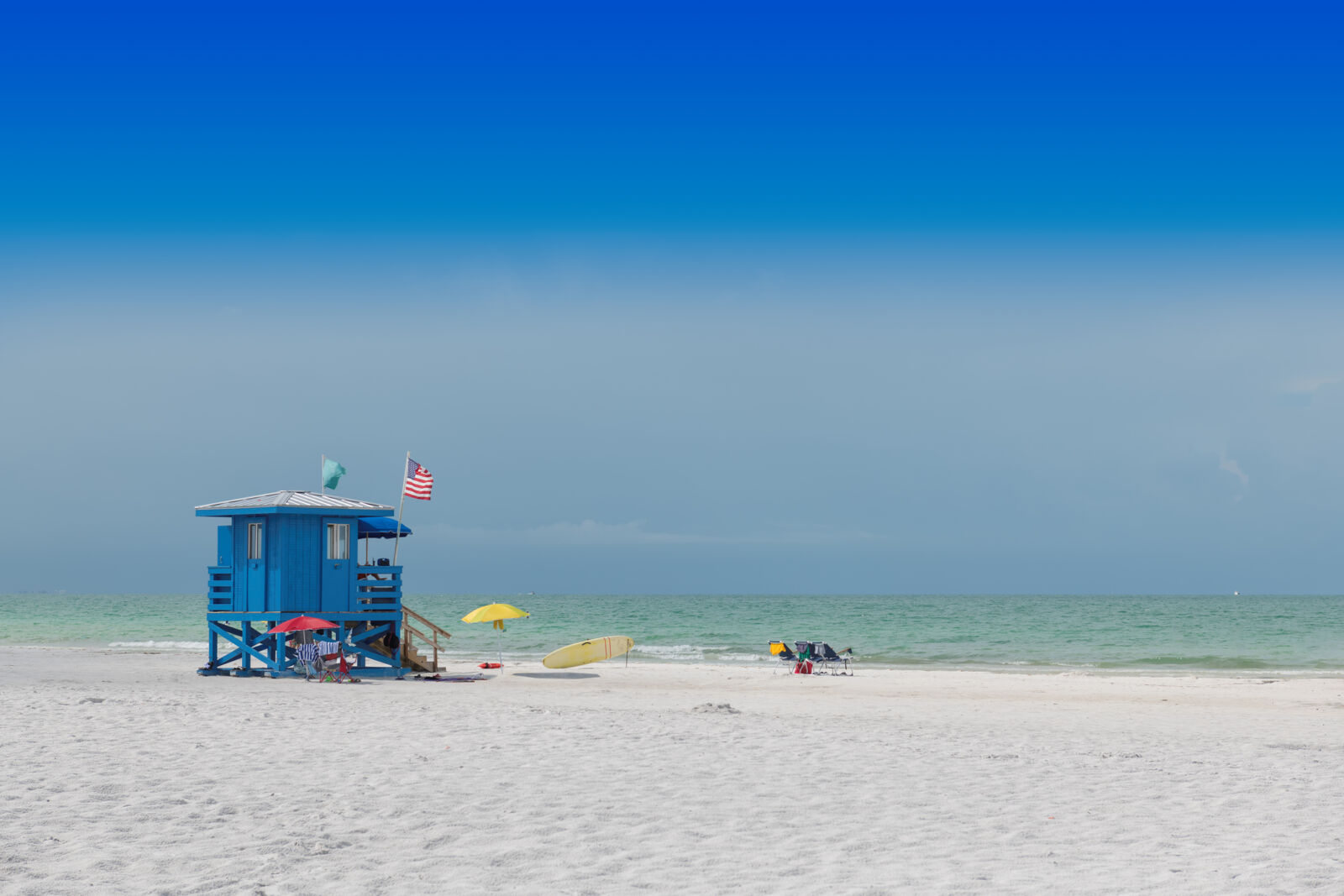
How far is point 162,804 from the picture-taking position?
318 inches

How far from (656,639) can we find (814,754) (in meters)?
40.0

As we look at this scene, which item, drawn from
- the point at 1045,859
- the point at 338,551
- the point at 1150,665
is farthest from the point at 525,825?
the point at 1150,665

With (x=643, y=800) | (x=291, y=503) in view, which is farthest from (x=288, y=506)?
(x=643, y=800)

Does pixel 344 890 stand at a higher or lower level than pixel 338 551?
lower

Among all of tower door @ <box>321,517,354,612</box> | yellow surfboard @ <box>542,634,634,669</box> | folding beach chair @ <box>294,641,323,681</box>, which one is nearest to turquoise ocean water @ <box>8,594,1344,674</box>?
yellow surfboard @ <box>542,634,634,669</box>

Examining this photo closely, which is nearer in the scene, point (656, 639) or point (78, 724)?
point (78, 724)

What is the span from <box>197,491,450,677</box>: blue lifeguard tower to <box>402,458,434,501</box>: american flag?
647mm

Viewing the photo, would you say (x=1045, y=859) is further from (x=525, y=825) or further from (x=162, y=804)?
(x=162, y=804)

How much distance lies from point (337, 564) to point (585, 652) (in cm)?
728

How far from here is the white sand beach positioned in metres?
6.47

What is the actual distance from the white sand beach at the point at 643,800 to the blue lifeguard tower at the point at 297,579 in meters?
6.13

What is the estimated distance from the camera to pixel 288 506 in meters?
21.9

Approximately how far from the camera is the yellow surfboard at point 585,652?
2742 centimetres

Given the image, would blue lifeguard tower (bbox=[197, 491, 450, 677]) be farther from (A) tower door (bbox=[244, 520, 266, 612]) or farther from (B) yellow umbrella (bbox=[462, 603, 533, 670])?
(B) yellow umbrella (bbox=[462, 603, 533, 670])
